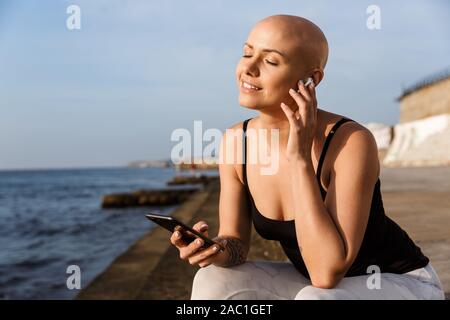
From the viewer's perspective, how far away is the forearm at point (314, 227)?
169 centimetres

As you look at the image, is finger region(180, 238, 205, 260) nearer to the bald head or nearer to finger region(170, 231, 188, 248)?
finger region(170, 231, 188, 248)

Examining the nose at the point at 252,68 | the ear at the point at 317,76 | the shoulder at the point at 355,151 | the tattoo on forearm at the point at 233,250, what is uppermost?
the nose at the point at 252,68

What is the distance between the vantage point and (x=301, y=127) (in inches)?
68.4

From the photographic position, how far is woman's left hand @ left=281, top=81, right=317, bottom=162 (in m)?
1.73

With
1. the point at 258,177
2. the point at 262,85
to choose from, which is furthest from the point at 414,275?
the point at 262,85

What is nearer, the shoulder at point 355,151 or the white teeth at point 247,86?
the shoulder at point 355,151

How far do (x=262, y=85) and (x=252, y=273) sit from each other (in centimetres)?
79

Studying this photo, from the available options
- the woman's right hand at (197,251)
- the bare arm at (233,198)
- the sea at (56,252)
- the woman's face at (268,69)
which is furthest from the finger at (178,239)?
the sea at (56,252)

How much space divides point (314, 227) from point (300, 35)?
74 centimetres

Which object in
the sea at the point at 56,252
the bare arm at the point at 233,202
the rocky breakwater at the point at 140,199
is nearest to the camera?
the bare arm at the point at 233,202

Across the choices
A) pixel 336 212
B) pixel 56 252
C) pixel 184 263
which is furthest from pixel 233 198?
pixel 56 252

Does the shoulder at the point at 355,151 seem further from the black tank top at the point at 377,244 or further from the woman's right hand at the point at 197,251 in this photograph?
the woman's right hand at the point at 197,251

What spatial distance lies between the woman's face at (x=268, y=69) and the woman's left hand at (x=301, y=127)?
111 mm
